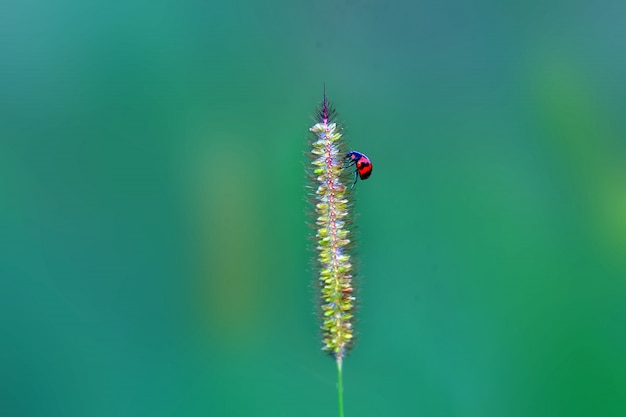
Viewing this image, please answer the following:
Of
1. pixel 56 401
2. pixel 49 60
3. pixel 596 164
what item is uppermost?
pixel 49 60

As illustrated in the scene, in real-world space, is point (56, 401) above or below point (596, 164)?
below

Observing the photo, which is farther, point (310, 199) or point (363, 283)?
point (363, 283)

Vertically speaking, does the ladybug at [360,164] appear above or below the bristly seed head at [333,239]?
above

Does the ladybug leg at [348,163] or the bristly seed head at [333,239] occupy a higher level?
the ladybug leg at [348,163]

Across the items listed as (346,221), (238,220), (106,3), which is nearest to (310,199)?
(346,221)

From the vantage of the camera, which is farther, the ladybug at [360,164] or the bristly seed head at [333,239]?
the ladybug at [360,164]

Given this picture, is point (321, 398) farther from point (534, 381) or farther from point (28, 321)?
point (28, 321)

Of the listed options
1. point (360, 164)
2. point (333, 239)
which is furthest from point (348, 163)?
point (333, 239)
